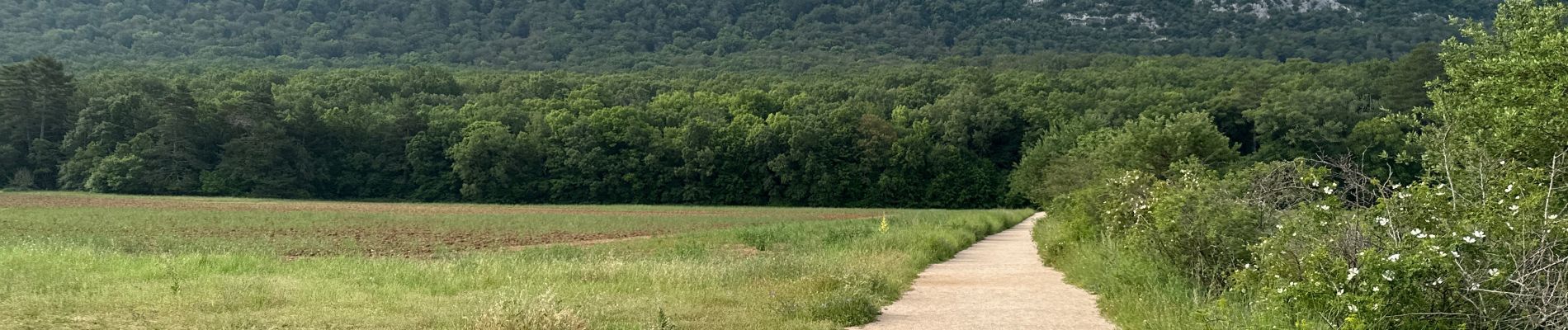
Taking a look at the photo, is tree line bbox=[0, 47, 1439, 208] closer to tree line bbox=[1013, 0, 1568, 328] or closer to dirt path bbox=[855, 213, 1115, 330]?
dirt path bbox=[855, 213, 1115, 330]

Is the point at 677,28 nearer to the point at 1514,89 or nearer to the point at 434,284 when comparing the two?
the point at 434,284

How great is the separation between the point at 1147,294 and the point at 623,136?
81063 millimetres

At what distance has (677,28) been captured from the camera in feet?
561

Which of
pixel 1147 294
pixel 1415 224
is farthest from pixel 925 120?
pixel 1415 224

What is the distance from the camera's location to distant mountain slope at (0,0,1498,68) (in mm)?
143875

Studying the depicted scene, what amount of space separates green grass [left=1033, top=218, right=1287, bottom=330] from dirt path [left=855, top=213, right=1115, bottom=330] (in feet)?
0.94

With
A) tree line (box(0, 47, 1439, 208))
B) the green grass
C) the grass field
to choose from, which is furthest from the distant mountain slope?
the green grass

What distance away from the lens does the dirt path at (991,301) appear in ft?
40.3

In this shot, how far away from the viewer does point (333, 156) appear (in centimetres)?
8912

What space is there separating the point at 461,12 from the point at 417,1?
6707mm

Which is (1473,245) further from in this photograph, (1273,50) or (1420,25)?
(1420,25)

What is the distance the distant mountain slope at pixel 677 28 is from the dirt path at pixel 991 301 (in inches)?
5172

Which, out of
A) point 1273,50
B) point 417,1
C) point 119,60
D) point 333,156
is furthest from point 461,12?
point 1273,50

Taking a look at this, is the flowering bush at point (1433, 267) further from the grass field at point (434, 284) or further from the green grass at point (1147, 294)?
the grass field at point (434, 284)
